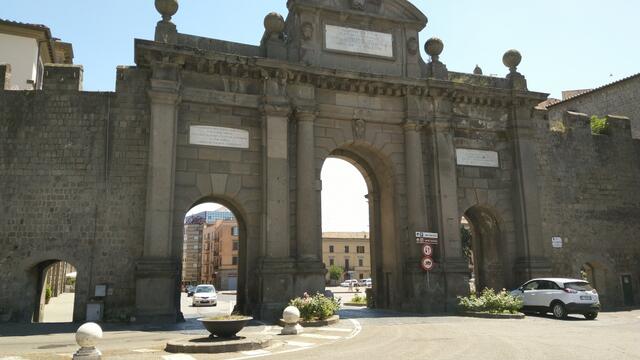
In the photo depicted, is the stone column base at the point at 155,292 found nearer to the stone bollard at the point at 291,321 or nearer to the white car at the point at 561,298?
the stone bollard at the point at 291,321

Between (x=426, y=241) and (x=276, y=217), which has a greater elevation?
(x=276, y=217)

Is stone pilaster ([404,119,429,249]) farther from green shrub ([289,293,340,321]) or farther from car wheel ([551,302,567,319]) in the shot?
green shrub ([289,293,340,321])

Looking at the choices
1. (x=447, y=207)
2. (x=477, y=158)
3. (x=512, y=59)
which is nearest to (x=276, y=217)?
(x=447, y=207)

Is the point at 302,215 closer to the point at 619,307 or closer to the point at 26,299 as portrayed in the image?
the point at 26,299

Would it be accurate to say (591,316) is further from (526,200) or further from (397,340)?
(397,340)

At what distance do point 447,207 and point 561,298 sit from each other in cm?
539

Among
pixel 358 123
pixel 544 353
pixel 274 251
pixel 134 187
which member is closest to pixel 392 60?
pixel 358 123

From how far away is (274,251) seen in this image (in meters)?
18.2

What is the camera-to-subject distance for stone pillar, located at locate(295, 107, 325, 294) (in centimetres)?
A: 1833

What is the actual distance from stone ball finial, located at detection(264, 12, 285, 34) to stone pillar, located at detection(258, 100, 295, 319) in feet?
7.95

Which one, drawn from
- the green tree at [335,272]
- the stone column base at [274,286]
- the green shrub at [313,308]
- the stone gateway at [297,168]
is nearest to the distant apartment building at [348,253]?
→ the green tree at [335,272]

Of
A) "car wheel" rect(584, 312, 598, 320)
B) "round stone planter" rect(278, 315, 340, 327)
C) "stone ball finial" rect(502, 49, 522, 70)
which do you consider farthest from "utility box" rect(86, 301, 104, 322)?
"stone ball finial" rect(502, 49, 522, 70)

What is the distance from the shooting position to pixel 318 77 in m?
20.1

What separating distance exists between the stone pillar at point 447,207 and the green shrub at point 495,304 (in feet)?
4.32
